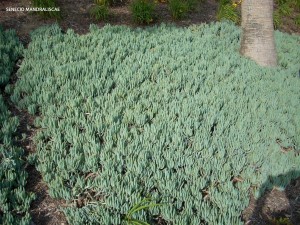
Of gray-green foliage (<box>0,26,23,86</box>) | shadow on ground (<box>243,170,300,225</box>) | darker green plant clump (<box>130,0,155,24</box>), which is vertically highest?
darker green plant clump (<box>130,0,155,24</box>)

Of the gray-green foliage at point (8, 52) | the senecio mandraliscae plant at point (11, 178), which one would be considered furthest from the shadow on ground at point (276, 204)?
the gray-green foliage at point (8, 52)

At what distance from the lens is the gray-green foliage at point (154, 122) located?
3.32m

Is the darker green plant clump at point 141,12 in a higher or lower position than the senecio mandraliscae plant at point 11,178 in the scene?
higher

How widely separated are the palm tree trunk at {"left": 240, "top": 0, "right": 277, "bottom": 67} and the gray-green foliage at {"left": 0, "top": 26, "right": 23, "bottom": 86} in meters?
4.05

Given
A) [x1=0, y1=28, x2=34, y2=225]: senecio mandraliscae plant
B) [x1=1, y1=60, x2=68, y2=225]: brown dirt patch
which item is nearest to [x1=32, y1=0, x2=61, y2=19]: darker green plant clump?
[x1=0, y1=28, x2=34, y2=225]: senecio mandraliscae plant

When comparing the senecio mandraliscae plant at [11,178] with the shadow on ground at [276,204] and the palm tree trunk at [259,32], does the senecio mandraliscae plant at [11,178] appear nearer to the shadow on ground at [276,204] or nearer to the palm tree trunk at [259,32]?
the shadow on ground at [276,204]

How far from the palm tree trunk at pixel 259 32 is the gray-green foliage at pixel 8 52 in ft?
13.3

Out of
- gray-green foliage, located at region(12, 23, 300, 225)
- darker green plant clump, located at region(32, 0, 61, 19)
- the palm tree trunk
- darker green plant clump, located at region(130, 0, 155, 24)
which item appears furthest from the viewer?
darker green plant clump, located at region(130, 0, 155, 24)

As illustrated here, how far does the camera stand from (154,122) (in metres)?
4.20

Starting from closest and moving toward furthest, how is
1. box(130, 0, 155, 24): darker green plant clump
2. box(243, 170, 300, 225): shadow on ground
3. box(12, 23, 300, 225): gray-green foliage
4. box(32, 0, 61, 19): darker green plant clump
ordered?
box(12, 23, 300, 225): gray-green foliage < box(243, 170, 300, 225): shadow on ground < box(32, 0, 61, 19): darker green plant clump < box(130, 0, 155, 24): darker green plant clump

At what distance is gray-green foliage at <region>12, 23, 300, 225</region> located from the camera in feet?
10.9

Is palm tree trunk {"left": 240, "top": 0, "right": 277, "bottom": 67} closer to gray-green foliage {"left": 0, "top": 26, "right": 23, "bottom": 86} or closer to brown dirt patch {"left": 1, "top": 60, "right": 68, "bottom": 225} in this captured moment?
gray-green foliage {"left": 0, "top": 26, "right": 23, "bottom": 86}

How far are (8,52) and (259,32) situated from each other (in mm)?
4399

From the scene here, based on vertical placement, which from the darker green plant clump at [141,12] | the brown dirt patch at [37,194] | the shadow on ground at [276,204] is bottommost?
the shadow on ground at [276,204]
